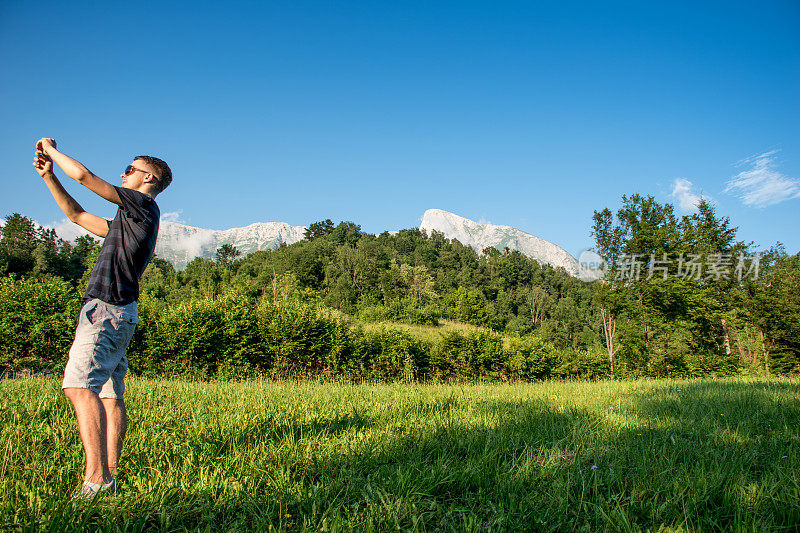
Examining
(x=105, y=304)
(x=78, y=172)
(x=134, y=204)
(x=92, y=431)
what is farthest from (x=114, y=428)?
(x=78, y=172)

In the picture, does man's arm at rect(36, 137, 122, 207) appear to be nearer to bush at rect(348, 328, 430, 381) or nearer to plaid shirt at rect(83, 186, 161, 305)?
plaid shirt at rect(83, 186, 161, 305)

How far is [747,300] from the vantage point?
23797 mm

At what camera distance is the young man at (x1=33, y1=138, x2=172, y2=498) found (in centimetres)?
199

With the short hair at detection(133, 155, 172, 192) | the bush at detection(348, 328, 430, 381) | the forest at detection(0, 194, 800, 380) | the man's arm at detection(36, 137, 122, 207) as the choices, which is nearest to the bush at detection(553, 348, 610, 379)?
the forest at detection(0, 194, 800, 380)

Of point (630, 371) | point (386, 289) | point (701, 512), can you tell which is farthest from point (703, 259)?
point (386, 289)

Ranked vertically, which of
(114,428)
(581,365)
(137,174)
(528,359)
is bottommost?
(581,365)

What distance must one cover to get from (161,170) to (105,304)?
1.00 m

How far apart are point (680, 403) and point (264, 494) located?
18.3ft

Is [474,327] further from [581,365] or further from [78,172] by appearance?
[78,172]

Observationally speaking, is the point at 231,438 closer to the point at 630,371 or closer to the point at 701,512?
the point at 701,512

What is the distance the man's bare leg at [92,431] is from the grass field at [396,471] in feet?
0.53

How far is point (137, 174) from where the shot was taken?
2531 millimetres

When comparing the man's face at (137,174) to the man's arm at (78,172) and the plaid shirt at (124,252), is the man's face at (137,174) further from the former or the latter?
the man's arm at (78,172)

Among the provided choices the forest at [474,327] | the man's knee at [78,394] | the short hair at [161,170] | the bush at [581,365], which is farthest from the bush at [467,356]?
the man's knee at [78,394]
